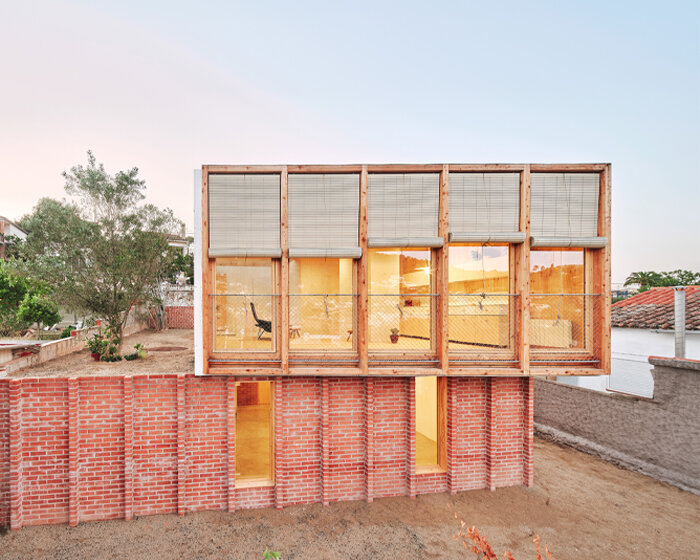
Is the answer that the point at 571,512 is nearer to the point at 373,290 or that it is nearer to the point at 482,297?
the point at 482,297

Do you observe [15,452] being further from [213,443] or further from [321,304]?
[321,304]

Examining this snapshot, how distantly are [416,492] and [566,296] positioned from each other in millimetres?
5138

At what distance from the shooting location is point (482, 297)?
629 centimetres

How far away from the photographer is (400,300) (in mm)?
6141

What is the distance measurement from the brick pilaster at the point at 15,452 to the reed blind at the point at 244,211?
4.41 m

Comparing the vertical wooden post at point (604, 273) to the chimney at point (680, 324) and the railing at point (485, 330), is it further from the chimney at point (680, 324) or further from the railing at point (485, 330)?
the chimney at point (680, 324)

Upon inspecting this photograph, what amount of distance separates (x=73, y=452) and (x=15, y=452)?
98 cm

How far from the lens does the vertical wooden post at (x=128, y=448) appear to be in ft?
19.6

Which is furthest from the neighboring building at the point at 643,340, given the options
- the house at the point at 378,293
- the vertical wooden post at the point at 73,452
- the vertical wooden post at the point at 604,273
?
the vertical wooden post at the point at 73,452

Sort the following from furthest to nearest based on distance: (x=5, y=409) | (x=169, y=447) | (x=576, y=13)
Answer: (x=576, y=13) → (x=169, y=447) → (x=5, y=409)

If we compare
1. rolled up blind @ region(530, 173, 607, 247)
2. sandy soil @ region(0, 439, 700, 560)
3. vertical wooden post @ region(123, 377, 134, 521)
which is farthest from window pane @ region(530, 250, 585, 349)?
vertical wooden post @ region(123, 377, 134, 521)

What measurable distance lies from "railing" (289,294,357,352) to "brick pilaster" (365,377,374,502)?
101cm

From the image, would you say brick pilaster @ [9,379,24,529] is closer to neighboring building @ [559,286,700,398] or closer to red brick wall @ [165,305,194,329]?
red brick wall @ [165,305,194,329]

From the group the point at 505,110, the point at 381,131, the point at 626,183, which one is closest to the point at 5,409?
the point at 381,131
